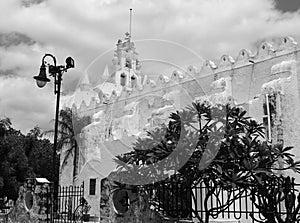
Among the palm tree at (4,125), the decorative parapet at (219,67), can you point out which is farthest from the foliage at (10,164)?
the decorative parapet at (219,67)

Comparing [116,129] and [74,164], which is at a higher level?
[116,129]

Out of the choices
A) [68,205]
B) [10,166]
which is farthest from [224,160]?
[10,166]

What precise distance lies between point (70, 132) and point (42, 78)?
18786mm

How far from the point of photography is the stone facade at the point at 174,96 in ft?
58.5

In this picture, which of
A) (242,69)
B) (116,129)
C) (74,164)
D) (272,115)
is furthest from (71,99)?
(272,115)

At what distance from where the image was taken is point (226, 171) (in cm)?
745

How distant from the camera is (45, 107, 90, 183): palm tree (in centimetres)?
2916

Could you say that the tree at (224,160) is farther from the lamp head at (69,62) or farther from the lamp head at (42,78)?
the lamp head at (69,62)

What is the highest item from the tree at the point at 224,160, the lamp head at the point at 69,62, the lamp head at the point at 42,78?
the lamp head at the point at 69,62

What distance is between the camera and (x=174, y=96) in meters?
24.5

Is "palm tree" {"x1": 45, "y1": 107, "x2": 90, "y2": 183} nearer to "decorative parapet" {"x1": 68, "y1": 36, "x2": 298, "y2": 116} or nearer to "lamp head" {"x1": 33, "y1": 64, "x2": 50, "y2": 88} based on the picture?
"decorative parapet" {"x1": 68, "y1": 36, "x2": 298, "y2": 116}

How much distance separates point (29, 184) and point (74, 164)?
18058 mm

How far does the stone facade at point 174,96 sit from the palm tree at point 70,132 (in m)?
0.82

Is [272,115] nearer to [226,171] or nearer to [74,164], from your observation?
[226,171]
